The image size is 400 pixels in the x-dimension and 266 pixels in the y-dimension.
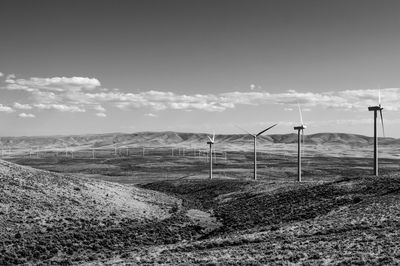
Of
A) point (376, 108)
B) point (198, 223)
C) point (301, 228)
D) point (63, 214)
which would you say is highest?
point (376, 108)

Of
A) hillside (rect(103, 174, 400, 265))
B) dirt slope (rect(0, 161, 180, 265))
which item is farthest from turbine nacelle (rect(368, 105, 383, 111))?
dirt slope (rect(0, 161, 180, 265))

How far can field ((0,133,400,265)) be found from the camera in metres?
31.1

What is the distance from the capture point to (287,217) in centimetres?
5012

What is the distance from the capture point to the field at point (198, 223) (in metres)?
31.1

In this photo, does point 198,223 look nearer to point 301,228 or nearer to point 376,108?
point 301,228

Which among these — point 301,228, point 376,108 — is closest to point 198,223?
point 301,228

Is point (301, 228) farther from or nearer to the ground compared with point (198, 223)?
farther from the ground

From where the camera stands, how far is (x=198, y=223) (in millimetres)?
50375

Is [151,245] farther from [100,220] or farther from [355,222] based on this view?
[355,222]

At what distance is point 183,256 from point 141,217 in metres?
21.8

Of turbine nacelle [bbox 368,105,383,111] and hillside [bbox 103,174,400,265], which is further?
turbine nacelle [bbox 368,105,383,111]

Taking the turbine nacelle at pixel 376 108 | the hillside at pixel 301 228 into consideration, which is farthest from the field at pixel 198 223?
the turbine nacelle at pixel 376 108

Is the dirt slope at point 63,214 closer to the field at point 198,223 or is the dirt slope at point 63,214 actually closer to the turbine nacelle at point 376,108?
the field at point 198,223

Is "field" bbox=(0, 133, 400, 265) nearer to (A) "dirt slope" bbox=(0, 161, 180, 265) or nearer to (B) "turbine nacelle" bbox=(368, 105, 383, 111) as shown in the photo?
(A) "dirt slope" bbox=(0, 161, 180, 265)
